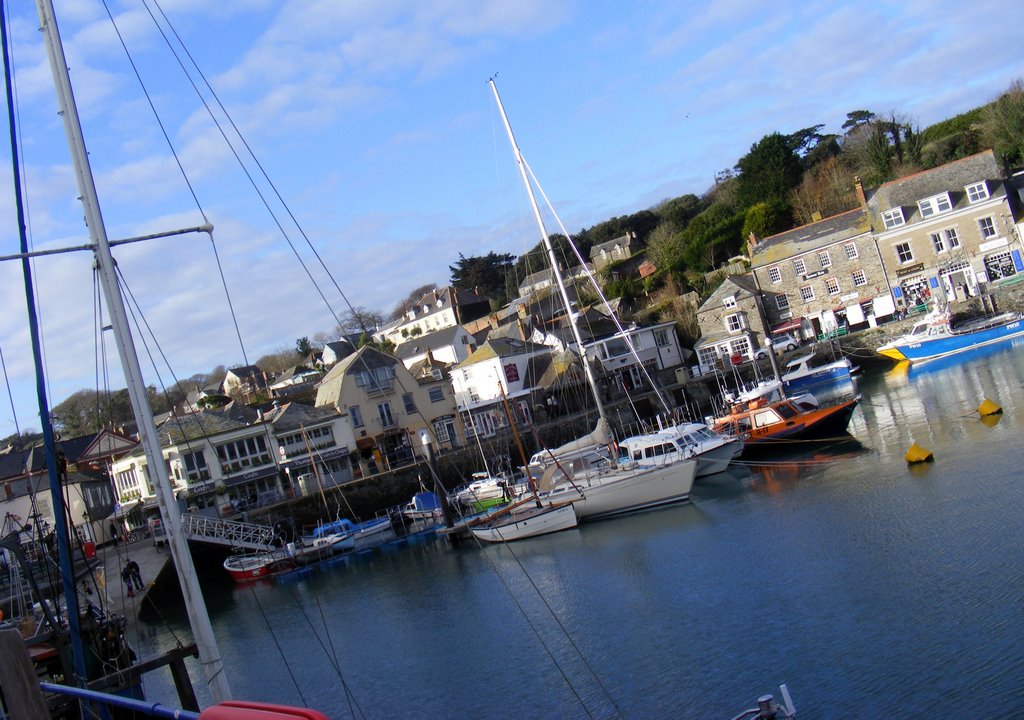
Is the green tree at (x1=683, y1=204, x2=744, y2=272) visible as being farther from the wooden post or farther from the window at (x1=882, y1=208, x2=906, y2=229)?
the wooden post

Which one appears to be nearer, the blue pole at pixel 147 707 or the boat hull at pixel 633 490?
the blue pole at pixel 147 707

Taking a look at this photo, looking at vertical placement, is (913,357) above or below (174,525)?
below

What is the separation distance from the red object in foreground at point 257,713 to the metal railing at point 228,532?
1543 inches

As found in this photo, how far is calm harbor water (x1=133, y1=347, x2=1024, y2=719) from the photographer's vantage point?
49.4 feet

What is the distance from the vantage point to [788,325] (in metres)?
67.9

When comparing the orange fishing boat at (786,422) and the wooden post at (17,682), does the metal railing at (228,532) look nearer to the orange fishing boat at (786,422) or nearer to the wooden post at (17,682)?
the orange fishing boat at (786,422)

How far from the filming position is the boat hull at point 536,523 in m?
33.2

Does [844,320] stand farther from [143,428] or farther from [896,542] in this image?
[143,428]

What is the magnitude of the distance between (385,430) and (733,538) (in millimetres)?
34563

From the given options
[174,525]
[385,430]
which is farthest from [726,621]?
[385,430]

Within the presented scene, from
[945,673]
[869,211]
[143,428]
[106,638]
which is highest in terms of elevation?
[869,211]

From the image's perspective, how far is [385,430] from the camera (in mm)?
57000

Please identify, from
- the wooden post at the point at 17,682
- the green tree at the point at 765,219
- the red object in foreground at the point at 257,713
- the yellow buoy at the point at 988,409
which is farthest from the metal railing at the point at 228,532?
the green tree at the point at 765,219

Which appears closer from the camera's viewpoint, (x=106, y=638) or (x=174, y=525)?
(x=174, y=525)
